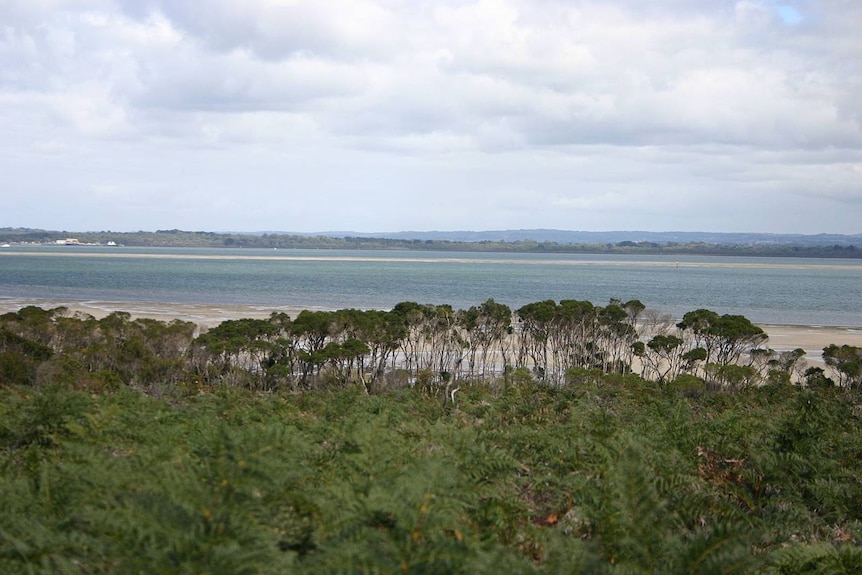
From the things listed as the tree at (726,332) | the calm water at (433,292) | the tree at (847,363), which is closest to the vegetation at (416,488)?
the tree at (847,363)

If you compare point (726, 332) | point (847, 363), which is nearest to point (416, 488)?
point (847, 363)

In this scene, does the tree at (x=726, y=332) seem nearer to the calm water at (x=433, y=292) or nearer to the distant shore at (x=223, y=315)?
the distant shore at (x=223, y=315)

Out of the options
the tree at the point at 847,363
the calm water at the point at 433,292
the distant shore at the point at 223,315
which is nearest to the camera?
the tree at the point at 847,363

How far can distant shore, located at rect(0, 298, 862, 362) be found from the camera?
57.4 m

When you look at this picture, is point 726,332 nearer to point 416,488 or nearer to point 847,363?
point 847,363

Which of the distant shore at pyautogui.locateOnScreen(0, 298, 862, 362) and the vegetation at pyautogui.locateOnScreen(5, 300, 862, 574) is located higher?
the vegetation at pyautogui.locateOnScreen(5, 300, 862, 574)

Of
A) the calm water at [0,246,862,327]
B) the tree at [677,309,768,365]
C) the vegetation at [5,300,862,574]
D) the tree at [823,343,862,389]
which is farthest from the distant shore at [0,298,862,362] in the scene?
the vegetation at [5,300,862,574]

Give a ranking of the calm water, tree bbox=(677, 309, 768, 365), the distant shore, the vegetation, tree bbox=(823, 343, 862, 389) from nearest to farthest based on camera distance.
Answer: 1. the vegetation
2. tree bbox=(823, 343, 862, 389)
3. tree bbox=(677, 309, 768, 365)
4. the distant shore
5. the calm water

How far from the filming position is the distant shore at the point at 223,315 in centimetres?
5736

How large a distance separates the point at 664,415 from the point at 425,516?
9.32m

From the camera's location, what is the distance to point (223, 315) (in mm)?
66312

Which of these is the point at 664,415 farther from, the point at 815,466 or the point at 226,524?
the point at 226,524

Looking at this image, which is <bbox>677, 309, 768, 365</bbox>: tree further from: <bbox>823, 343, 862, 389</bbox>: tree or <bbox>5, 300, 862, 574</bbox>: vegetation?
<bbox>5, 300, 862, 574</bbox>: vegetation

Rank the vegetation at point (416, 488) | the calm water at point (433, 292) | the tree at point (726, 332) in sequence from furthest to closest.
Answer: the calm water at point (433, 292) < the tree at point (726, 332) < the vegetation at point (416, 488)
